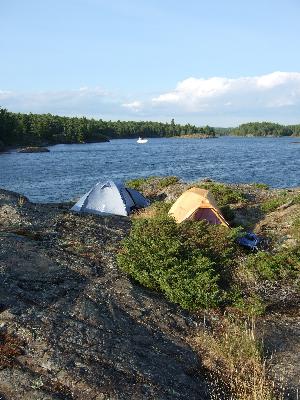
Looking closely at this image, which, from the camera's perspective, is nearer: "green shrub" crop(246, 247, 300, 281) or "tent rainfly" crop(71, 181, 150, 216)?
"green shrub" crop(246, 247, 300, 281)

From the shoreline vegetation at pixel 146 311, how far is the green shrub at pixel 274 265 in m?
0.03

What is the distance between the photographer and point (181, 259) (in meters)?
13.3

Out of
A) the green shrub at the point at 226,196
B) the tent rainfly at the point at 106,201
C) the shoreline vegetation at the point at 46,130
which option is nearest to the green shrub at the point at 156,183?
the green shrub at the point at 226,196

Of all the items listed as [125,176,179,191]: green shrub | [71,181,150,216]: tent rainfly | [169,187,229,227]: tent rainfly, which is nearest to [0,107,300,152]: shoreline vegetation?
[125,176,179,191]: green shrub

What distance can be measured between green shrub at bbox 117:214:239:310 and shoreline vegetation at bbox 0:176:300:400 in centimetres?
4

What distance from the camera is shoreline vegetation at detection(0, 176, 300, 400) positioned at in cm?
818

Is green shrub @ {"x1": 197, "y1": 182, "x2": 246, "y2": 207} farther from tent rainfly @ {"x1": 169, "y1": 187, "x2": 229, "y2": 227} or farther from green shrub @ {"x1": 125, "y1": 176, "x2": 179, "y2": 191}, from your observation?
green shrub @ {"x1": 125, "y1": 176, "x2": 179, "y2": 191}

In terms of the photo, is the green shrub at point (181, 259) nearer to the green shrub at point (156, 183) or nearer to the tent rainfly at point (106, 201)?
the tent rainfly at point (106, 201)

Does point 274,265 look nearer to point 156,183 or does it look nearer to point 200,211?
point 200,211

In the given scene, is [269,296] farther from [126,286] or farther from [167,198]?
[167,198]

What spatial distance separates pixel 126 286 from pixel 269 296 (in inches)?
159

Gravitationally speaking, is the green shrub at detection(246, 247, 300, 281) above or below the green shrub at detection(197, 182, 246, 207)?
below

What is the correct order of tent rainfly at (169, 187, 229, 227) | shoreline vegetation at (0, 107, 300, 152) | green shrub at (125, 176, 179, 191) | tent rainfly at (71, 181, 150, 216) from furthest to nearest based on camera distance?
shoreline vegetation at (0, 107, 300, 152), green shrub at (125, 176, 179, 191), tent rainfly at (71, 181, 150, 216), tent rainfly at (169, 187, 229, 227)

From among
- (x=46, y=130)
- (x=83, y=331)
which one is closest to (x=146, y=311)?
(x=83, y=331)
